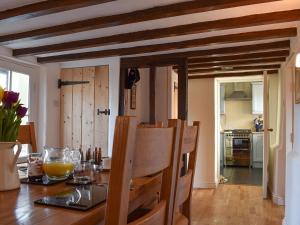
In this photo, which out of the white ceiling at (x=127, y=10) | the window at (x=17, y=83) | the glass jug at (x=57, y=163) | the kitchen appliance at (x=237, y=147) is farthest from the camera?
the kitchen appliance at (x=237, y=147)

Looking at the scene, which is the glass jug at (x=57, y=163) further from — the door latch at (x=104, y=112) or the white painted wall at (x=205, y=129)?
the white painted wall at (x=205, y=129)

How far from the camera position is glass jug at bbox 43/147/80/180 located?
1.47 m

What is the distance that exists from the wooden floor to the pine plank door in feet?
5.33

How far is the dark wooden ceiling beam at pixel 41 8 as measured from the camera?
7.04 feet

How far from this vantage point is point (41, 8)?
7.50ft

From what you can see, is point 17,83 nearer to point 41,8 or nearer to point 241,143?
point 41,8

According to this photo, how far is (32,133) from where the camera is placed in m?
2.25

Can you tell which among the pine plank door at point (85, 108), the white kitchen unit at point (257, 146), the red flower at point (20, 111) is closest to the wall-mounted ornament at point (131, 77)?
the pine plank door at point (85, 108)

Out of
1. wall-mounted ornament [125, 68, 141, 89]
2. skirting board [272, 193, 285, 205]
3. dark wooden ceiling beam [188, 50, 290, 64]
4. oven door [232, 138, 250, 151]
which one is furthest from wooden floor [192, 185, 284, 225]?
oven door [232, 138, 250, 151]

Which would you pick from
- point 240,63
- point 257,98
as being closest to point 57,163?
point 240,63

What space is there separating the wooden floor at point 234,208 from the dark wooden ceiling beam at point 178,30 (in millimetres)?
2165

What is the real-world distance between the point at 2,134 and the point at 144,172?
2.65 feet

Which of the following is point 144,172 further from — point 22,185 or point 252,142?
point 252,142

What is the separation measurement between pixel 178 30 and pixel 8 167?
216 centimetres
